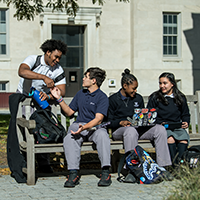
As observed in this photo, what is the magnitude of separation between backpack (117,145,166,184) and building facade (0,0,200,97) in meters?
15.0

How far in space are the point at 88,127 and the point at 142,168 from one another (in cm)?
89

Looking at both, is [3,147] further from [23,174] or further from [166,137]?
[166,137]

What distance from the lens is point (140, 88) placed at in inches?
774

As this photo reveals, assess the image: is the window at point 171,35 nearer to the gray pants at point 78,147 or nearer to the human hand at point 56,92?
the human hand at point 56,92

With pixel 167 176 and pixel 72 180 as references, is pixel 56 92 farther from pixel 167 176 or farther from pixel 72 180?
pixel 167 176

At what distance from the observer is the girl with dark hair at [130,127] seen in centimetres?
473

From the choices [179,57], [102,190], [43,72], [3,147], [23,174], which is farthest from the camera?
[179,57]

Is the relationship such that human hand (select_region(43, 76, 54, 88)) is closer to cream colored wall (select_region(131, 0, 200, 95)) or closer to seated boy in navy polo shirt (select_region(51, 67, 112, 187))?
seated boy in navy polo shirt (select_region(51, 67, 112, 187))

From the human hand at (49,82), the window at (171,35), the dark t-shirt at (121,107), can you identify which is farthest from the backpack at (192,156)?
the window at (171,35)

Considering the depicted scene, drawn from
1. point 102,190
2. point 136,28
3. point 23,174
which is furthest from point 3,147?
point 136,28

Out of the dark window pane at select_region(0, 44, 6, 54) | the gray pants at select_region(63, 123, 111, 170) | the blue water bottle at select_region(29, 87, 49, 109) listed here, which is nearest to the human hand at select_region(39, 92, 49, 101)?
the blue water bottle at select_region(29, 87, 49, 109)

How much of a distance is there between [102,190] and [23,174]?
1.16 m

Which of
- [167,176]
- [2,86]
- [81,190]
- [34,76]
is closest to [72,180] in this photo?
[81,190]

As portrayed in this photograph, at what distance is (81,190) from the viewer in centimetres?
421
